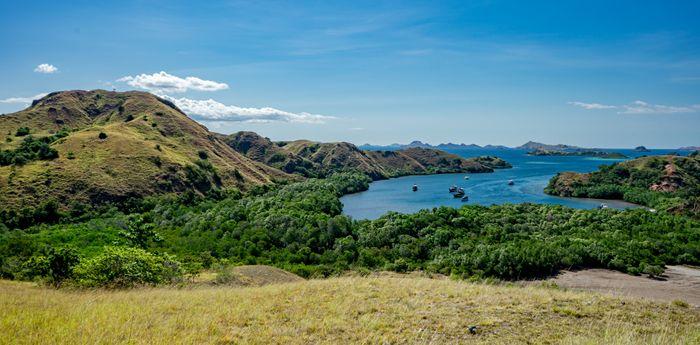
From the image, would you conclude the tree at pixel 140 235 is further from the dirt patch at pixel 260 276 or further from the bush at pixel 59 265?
the dirt patch at pixel 260 276

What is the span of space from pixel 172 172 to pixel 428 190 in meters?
90.4

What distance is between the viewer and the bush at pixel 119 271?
22942 millimetres

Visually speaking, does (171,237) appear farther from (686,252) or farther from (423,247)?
(686,252)

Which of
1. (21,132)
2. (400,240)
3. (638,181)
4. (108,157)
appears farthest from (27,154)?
(638,181)

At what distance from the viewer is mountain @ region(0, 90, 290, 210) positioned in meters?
84.4

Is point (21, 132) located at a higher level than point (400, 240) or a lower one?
higher

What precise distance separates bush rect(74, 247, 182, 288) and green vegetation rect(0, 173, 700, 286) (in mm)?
8693

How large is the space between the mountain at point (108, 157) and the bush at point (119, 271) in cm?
6866

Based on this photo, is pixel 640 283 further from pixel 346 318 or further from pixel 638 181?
pixel 638 181

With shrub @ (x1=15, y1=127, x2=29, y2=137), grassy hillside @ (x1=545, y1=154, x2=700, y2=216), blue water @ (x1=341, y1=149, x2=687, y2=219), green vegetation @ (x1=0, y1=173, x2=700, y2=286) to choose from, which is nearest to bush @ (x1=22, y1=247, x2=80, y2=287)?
green vegetation @ (x1=0, y1=173, x2=700, y2=286)

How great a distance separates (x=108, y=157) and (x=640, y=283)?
105 m

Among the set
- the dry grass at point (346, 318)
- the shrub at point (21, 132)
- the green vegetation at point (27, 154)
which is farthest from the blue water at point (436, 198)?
the shrub at point (21, 132)

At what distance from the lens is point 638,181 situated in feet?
430

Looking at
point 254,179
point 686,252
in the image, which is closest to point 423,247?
point 686,252
